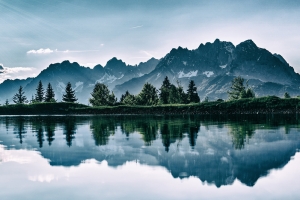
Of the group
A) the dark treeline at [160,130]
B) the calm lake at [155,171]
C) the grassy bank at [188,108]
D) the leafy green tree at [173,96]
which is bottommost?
the calm lake at [155,171]

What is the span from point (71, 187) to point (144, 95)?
11518cm

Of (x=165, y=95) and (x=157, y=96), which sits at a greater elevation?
(x=165, y=95)

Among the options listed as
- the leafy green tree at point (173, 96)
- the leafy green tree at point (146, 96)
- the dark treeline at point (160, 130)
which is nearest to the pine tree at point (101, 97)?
the leafy green tree at point (146, 96)

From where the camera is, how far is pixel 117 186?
1231 cm

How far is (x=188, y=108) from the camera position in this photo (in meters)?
92.9

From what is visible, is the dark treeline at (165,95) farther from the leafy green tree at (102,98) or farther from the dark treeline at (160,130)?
the dark treeline at (160,130)

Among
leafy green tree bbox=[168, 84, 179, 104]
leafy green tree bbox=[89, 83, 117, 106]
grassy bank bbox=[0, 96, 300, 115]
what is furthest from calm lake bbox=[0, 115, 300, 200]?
leafy green tree bbox=[89, 83, 117, 106]

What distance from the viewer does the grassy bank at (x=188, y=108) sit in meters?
80.2

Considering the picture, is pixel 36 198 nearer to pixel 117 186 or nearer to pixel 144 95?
pixel 117 186

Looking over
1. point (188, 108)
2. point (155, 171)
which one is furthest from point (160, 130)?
point (188, 108)

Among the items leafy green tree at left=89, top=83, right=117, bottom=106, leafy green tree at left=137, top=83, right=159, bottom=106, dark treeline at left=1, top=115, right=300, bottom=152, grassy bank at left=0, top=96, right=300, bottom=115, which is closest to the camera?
dark treeline at left=1, top=115, right=300, bottom=152

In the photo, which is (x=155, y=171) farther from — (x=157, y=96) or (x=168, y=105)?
(x=157, y=96)

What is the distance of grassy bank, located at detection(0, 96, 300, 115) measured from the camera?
80.2 metres

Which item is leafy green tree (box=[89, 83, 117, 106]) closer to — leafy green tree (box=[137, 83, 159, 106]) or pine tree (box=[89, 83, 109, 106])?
pine tree (box=[89, 83, 109, 106])
